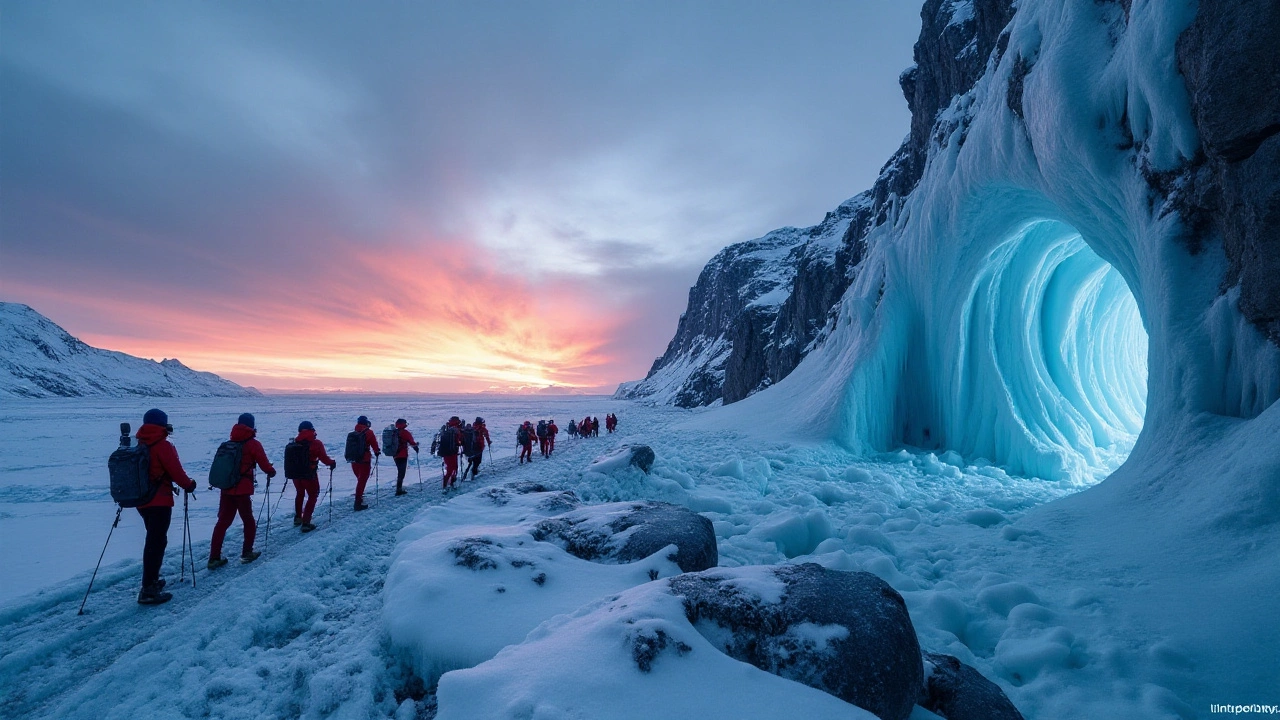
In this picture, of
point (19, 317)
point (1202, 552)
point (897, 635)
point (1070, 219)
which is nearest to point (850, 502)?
point (1202, 552)

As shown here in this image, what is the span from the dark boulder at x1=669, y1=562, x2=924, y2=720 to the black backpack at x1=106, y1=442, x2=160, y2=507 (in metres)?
6.05

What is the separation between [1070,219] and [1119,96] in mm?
2754

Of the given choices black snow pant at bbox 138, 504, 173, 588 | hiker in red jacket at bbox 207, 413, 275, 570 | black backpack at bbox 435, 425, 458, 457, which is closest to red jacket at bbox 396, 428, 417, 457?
black backpack at bbox 435, 425, 458, 457

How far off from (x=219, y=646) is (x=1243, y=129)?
11.1 meters

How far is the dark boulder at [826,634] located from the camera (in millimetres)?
2840

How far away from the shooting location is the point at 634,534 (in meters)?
5.36

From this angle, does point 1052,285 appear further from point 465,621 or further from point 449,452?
point 465,621

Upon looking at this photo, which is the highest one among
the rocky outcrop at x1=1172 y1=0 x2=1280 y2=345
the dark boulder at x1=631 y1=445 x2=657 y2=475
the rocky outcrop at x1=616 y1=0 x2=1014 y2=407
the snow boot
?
the rocky outcrop at x1=616 y1=0 x2=1014 y2=407

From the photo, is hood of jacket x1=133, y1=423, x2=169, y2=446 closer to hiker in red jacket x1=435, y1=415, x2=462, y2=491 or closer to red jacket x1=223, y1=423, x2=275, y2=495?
red jacket x1=223, y1=423, x2=275, y2=495

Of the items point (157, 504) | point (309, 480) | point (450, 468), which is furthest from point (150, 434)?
point (450, 468)

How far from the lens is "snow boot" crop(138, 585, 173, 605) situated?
17.3ft

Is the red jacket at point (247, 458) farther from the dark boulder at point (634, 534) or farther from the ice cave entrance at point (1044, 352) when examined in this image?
the ice cave entrance at point (1044, 352)

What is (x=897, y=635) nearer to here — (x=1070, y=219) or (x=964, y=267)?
(x=1070, y=219)

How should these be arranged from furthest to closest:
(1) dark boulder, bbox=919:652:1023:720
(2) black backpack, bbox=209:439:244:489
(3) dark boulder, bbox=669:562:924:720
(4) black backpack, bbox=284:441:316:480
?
(4) black backpack, bbox=284:441:316:480 < (2) black backpack, bbox=209:439:244:489 < (1) dark boulder, bbox=919:652:1023:720 < (3) dark boulder, bbox=669:562:924:720
